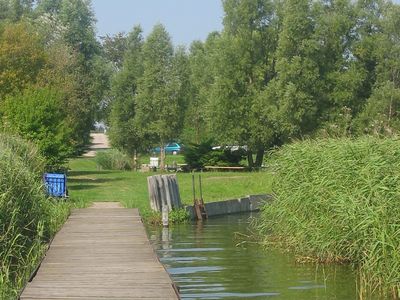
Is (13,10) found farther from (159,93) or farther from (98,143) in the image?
(159,93)

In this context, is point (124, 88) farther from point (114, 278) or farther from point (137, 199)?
point (114, 278)

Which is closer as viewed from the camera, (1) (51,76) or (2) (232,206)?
(2) (232,206)

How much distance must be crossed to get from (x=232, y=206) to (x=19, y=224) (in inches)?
583

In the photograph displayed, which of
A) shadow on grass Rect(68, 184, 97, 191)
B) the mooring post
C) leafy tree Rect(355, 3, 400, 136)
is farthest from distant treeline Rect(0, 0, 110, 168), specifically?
leafy tree Rect(355, 3, 400, 136)

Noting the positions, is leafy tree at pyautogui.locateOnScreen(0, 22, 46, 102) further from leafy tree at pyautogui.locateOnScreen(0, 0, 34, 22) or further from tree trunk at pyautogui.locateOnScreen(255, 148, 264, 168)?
leafy tree at pyautogui.locateOnScreen(0, 0, 34, 22)

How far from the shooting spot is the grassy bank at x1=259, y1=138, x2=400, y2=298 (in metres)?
13.9

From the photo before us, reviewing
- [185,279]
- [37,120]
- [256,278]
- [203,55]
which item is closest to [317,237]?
[256,278]

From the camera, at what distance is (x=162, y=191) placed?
26375 millimetres

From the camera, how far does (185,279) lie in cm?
1650

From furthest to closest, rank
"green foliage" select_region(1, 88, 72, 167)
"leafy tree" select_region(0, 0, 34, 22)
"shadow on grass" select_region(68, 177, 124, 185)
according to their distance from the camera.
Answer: "leafy tree" select_region(0, 0, 34, 22), "shadow on grass" select_region(68, 177, 124, 185), "green foliage" select_region(1, 88, 72, 167)

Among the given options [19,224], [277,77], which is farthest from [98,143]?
[19,224]

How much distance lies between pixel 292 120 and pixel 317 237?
3320 cm

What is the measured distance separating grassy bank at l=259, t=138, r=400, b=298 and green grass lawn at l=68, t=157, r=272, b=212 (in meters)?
6.80

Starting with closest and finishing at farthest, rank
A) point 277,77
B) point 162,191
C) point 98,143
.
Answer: point 162,191 < point 277,77 < point 98,143
